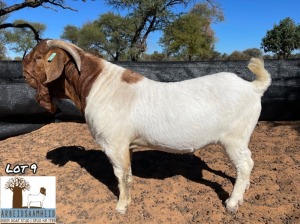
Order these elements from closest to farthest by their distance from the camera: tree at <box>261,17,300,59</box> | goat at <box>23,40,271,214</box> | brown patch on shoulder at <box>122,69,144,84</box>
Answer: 1. goat at <box>23,40,271,214</box>
2. brown patch on shoulder at <box>122,69,144,84</box>
3. tree at <box>261,17,300,59</box>

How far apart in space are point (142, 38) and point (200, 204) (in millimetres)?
23923

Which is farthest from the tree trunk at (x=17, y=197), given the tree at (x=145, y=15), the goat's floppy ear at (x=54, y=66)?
the tree at (x=145, y=15)

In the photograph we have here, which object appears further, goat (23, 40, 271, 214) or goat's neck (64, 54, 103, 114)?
goat's neck (64, 54, 103, 114)

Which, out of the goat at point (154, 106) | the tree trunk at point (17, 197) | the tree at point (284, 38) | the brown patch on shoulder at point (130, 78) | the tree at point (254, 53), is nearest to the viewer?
the goat at point (154, 106)

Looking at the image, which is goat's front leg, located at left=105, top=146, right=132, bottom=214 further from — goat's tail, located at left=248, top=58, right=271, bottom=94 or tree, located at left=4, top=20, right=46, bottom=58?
tree, located at left=4, top=20, right=46, bottom=58

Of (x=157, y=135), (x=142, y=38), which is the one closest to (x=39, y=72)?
(x=157, y=135)

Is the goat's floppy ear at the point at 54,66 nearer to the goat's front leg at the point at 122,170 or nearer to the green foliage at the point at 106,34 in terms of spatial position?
the goat's front leg at the point at 122,170

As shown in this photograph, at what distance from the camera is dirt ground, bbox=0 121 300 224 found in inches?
120

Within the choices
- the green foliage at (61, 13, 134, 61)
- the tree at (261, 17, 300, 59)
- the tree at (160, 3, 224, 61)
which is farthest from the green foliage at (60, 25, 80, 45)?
the tree at (261, 17, 300, 59)

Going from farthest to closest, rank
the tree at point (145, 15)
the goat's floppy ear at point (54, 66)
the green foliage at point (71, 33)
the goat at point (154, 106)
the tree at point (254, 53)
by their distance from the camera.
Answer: the green foliage at point (71, 33)
the tree at point (145, 15)
the tree at point (254, 53)
the goat's floppy ear at point (54, 66)
the goat at point (154, 106)

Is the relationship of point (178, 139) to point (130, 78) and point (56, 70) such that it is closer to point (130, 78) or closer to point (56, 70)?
point (130, 78)

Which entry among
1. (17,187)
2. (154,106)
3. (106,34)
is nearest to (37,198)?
(17,187)

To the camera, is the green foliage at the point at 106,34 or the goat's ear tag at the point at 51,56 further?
the green foliage at the point at 106,34

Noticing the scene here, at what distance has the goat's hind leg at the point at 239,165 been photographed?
283 centimetres
